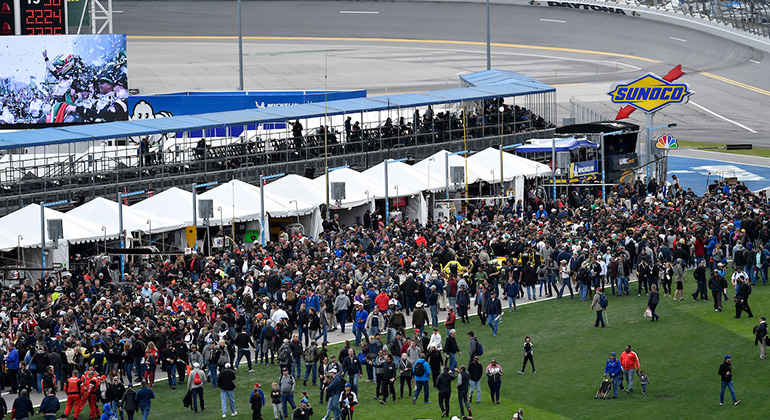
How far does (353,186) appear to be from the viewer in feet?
145

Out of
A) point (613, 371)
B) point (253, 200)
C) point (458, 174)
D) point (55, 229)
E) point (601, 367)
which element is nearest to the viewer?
point (613, 371)

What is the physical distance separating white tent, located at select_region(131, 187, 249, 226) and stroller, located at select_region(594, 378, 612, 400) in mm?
17049

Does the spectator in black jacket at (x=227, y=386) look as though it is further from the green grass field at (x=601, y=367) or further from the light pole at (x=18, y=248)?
the light pole at (x=18, y=248)

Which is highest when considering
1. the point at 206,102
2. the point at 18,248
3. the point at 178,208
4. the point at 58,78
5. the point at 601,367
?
the point at 58,78

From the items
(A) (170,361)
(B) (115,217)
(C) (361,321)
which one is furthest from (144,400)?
(B) (115,217)

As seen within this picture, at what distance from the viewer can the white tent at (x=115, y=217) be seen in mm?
37969

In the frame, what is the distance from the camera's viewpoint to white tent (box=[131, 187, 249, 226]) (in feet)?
130

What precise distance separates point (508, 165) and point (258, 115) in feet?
32.9

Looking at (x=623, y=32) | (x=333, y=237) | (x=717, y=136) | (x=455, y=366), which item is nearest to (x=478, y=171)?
(x=333, y=237)

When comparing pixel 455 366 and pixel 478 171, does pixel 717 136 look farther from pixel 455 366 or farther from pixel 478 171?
pixel 455 366

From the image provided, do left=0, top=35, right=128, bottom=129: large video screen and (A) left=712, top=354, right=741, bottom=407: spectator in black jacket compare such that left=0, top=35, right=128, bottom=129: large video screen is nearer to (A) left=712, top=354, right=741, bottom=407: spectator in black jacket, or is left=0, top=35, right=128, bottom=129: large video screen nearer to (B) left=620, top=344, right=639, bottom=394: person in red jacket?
(B) left=620, top=344, right=639, bottom=394: person in red jacket

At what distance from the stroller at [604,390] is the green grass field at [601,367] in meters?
0.17

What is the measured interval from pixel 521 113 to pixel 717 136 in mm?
19524

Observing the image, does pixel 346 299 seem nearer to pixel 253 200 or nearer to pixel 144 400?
pixel 144 400
